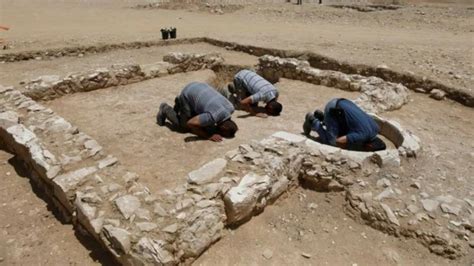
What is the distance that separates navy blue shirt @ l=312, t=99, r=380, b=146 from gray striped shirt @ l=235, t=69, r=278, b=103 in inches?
68.0

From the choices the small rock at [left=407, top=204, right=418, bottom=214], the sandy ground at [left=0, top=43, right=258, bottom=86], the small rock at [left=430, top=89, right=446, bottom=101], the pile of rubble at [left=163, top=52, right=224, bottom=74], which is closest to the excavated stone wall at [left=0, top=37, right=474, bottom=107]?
the small rock at [left=430, top=89, right=446, bottom=101]

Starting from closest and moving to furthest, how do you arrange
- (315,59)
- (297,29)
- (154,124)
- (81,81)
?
(154,124), (81,81), (315,59), (297,29)

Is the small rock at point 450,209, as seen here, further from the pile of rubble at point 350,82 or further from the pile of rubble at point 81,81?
the pile of rubble at point 81,81

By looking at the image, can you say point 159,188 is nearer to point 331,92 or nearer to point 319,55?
point 331,92

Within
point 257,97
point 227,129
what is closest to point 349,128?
point 227,129

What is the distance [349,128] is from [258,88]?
2272mm

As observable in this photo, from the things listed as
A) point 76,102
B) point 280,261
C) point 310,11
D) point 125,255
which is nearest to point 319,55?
point 76,102

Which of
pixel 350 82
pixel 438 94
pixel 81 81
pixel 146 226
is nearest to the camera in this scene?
pixel 146 226

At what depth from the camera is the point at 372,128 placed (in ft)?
17.4

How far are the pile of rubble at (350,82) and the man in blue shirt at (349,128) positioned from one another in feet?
6.11

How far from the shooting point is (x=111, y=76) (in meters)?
8.82

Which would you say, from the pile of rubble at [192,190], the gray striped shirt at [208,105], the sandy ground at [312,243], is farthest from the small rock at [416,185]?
the gray striped shirt at [208,105]

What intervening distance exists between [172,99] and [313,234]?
5046 mm

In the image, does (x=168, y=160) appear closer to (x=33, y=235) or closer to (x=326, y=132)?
(x=33, y=235)
